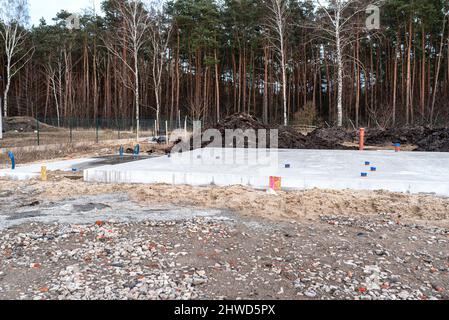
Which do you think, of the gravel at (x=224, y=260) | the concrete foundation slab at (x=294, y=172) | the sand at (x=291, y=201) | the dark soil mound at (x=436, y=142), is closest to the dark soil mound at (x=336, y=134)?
the dark soil mound at (x=436, y=142)

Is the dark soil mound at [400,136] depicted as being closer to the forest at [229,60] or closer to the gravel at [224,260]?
the forest at [229,60]

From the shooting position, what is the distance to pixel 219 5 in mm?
31375

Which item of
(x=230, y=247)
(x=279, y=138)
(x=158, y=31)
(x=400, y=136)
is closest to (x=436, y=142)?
(x=400, y=136)

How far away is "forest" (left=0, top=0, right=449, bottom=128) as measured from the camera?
2578 cm

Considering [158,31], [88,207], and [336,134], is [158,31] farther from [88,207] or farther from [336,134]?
[88,207]

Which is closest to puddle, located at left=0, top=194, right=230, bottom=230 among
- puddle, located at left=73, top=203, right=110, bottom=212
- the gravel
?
puddle, located at left=73, top=203, right=110, bottom=212

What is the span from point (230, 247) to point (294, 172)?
3.22 meters

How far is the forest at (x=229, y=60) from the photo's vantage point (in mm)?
25781

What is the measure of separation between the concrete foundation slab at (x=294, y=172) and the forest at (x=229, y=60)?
15937mm

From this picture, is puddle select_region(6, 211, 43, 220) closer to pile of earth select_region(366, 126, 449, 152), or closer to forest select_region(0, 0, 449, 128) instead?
A: pile of earth select_region(366, 126, 449, 152)

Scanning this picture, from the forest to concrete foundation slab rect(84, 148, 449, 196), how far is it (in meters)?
15.9

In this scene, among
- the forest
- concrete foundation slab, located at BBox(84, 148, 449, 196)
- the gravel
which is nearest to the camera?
the gravel
